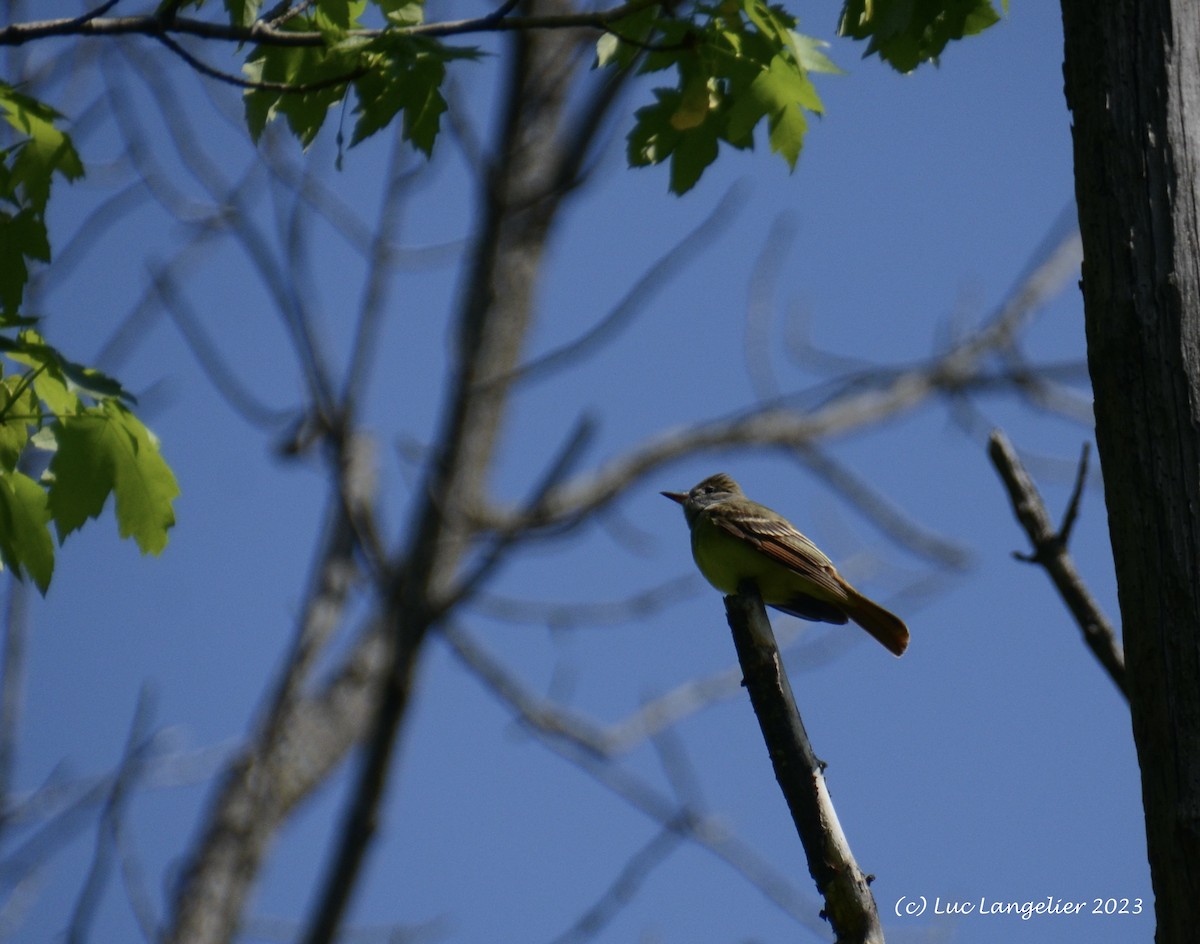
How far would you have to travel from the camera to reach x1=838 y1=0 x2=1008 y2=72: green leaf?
3.46m

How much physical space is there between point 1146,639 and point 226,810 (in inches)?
212

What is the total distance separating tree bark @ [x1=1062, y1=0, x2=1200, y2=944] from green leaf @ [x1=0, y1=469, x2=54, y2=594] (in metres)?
2.71

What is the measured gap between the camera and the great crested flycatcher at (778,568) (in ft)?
15.1

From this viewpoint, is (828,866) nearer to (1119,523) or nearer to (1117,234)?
(1119,523)

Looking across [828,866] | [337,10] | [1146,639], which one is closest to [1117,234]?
[1146,639]

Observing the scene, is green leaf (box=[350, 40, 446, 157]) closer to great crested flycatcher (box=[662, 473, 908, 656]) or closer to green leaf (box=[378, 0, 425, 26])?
green leaf (box=[378, 0, 425, 26])

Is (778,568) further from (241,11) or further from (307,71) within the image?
(241,11)

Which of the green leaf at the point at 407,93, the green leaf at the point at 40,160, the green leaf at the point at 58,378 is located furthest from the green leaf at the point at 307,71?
the green leaf at the point at 58,378

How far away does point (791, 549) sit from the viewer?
461 cm

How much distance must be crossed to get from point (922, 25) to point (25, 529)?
2.94m

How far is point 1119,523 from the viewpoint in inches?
97.3

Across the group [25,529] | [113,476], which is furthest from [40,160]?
[25,529]

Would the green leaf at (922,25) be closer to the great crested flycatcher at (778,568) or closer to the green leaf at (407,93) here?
the green leaf at (407,93)

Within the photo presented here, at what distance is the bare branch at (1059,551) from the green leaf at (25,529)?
3.10 metres
